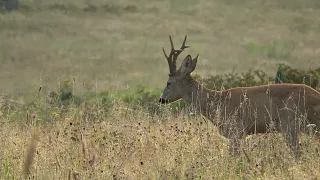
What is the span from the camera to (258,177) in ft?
26.1

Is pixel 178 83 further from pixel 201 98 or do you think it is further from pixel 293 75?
pixel 293 75

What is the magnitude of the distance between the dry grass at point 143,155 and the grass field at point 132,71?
0.06 ft

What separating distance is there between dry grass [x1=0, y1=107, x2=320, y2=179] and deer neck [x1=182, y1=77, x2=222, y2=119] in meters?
1.95

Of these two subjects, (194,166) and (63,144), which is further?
(63,144)

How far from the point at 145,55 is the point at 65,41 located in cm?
583

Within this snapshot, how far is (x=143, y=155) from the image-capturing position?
9.20 m

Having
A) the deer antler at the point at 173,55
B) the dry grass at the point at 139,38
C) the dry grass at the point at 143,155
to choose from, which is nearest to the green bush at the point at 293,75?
the deer antler at the point at 173,55

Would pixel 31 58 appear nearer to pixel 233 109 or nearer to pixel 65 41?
pixel 65 41

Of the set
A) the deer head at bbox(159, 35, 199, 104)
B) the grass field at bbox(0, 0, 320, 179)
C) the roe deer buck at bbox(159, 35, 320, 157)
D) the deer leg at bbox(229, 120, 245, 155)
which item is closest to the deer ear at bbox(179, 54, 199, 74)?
the deer head at bbox(159, 35, 199, 104)

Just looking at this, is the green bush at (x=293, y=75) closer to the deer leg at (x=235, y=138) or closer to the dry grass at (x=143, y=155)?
the deer leg at (x=235, y=138)

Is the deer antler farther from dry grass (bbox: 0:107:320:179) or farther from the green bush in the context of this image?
the green bush

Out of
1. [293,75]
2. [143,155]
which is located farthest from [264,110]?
[293,75]

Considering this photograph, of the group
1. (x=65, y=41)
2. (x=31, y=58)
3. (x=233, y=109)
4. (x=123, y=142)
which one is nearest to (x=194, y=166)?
(x=123, y=142)

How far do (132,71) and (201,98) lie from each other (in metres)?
20.9
